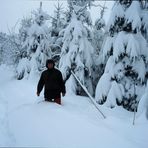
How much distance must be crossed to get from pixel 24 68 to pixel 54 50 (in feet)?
10.8

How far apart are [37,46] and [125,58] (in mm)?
12560

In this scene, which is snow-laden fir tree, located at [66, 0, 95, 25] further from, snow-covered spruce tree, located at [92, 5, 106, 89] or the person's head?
the person's head

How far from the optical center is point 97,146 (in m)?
5.47

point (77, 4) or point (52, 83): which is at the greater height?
point (77, 4)

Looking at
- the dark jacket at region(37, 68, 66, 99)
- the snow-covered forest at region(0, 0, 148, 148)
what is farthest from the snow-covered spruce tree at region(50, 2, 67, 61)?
the dark jacket at region(37, 68, 66, 99)

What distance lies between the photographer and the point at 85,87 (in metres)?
16.0

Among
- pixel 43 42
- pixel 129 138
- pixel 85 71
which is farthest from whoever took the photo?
pixel 43 42

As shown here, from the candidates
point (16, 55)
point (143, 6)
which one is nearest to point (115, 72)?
point (143, 6)

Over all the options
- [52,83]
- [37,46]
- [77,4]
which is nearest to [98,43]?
[77,4]

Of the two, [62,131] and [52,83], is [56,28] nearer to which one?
[52,83]

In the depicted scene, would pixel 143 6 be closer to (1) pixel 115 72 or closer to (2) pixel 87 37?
(1) pixel 115 72

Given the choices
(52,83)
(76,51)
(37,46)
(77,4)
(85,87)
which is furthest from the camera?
(37,46)

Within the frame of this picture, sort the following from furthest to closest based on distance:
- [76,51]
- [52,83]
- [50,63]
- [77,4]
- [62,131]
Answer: [77,4]
[76,51]
[52,83]
[50,63]
[62,131]

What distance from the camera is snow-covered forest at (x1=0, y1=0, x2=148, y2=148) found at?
6.05 meters
